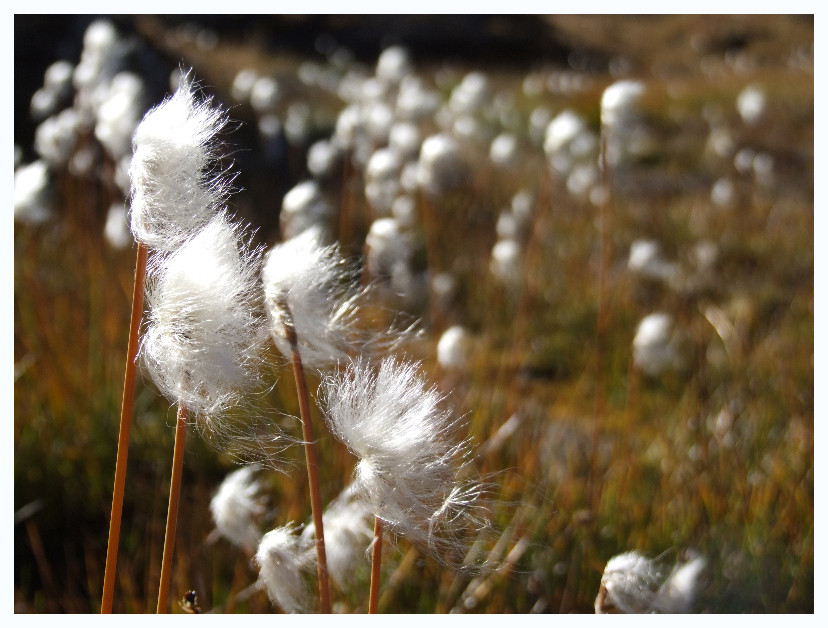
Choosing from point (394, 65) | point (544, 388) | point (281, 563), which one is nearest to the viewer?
point (281, 563)

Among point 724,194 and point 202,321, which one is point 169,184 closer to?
point 202,321

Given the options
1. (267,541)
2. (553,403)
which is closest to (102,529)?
(267,541)

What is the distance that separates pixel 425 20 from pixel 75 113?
1.88m

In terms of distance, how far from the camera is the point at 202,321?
0.55 metres

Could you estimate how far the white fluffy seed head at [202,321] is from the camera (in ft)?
1.81

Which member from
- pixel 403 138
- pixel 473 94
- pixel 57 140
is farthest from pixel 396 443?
pixel 473 94

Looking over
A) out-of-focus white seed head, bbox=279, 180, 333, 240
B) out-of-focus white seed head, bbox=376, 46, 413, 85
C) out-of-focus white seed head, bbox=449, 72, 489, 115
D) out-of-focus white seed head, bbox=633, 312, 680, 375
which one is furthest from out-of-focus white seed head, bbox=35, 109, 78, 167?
Answer: out-of-focus white seed head, bbox=449, 72, 489, 115

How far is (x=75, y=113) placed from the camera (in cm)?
243

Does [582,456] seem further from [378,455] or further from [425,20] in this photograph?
[425,20]

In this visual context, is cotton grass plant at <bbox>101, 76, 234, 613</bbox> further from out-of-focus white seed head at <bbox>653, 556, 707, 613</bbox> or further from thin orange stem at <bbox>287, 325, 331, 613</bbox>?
out-of-focus white seed head at <bbox>653, 556, 707, 613</bbox>

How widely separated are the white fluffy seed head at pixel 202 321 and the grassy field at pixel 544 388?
0.14m

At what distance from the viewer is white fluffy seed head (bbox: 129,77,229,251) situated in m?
0.56

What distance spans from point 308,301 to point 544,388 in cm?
200

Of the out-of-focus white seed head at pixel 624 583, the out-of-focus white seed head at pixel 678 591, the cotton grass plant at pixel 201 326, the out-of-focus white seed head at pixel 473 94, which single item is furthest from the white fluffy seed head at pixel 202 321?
the out-of-focus white seed head at pixel 473 94
